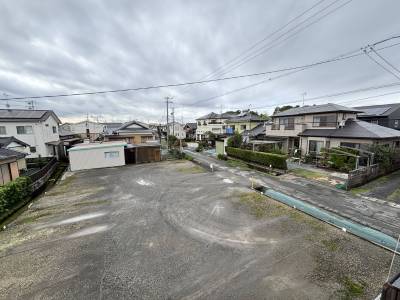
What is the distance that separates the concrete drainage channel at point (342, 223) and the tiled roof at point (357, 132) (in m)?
10.9

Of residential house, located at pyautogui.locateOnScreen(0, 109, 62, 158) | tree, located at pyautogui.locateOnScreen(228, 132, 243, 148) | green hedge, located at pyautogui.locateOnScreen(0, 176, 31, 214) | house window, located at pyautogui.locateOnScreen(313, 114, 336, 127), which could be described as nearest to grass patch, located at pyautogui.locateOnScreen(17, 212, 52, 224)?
green hedge, located at pyautogui.locateOnScreen(0, 176, 31, 214)

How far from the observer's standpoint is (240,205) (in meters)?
9.52

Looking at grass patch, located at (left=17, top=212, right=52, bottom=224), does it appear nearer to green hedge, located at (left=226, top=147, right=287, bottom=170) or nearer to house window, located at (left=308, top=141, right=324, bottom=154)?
green hedge, located at (left=226, top=147, right=287, bottom=170)

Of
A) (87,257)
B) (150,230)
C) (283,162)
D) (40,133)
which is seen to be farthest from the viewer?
(40,133)

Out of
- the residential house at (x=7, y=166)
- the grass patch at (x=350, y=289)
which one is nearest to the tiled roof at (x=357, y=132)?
the grass patch at (x=350, y=289)

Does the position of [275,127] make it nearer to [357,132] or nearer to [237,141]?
[237,141]

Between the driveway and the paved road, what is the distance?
2.07 metres

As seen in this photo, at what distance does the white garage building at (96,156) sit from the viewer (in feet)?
59.9

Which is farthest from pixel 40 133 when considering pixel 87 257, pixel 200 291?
pixel 200 291

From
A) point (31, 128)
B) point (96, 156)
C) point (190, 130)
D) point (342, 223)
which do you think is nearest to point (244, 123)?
point (190, 130)

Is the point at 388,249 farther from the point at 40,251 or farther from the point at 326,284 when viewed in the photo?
the point at 40,251

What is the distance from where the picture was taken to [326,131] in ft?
61.8

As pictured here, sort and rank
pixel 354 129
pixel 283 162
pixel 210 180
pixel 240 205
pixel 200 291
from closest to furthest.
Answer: pixel 200 291 < pixel 240 205 < pixel 210 180 < pixel 283 162 < pixel 354 129

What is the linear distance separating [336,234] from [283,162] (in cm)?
960
